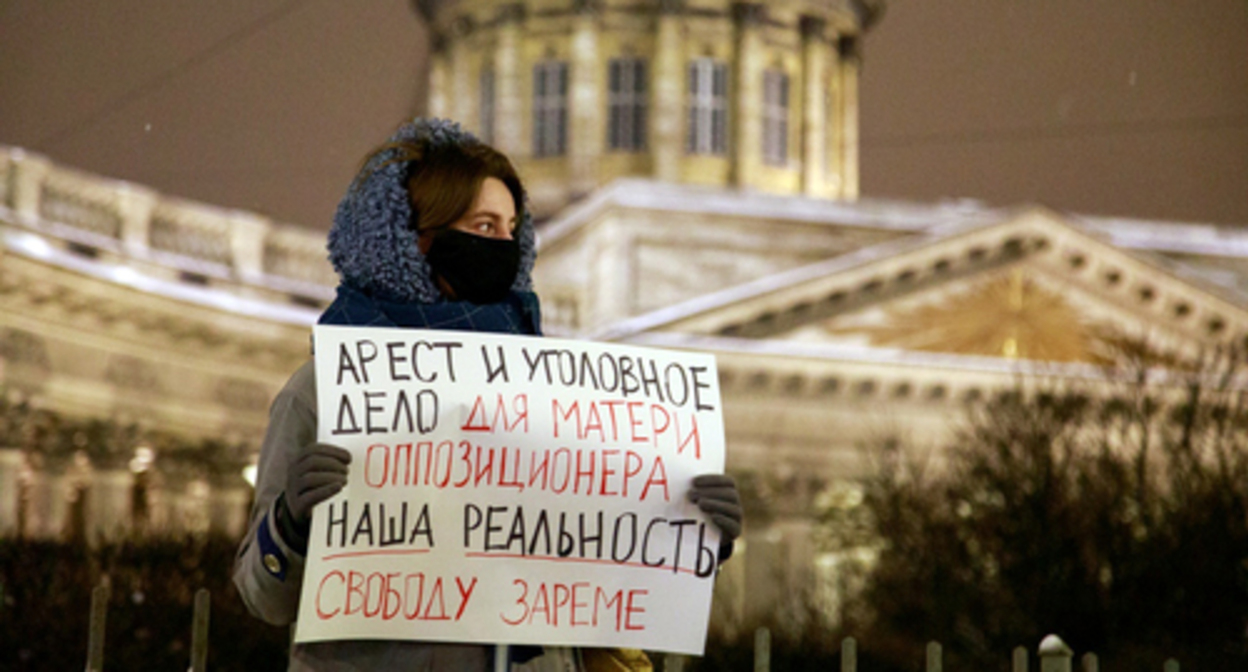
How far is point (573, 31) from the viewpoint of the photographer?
43344mm

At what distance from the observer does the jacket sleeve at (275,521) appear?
3418 millimetres

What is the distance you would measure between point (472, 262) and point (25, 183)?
884 inches

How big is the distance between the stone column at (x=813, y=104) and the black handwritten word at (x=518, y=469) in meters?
40.2

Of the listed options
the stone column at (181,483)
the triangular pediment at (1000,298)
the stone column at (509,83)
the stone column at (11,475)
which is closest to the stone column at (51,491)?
the stone column at (11,475)

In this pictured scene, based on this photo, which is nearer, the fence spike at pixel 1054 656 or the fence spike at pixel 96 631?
the fence spike at pixel 96 631

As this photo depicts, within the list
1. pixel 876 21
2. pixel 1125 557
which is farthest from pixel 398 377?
pixel 876 21

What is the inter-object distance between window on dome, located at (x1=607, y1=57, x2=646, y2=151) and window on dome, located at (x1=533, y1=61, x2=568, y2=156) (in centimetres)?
101

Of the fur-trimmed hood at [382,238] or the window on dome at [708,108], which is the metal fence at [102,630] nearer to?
the fur-trimmed hood at [382,238]

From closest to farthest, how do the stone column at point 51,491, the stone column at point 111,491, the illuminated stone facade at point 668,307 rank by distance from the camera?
1. the stone column at point 51,491
2. the illuminated stone facade at point 668,307
3. the stone column at point 111,491

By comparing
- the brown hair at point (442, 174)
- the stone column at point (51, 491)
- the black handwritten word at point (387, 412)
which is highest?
the stone column at point (51, 491)

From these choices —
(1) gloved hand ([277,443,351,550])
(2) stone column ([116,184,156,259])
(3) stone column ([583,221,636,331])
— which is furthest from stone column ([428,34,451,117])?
(1) gloved hand ([277,443,351,550])

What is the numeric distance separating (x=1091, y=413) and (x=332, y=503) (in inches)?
626

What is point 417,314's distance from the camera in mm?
3629

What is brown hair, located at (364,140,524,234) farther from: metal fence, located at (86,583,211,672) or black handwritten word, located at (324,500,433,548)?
metal fence, located at (86,583,211,672)
